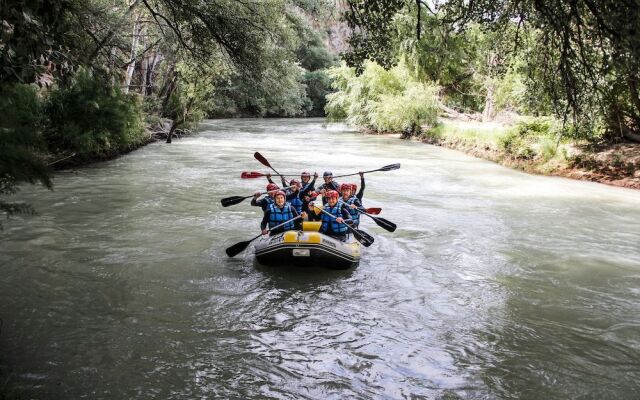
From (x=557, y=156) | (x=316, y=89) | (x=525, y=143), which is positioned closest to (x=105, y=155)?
(x=525, y=143)

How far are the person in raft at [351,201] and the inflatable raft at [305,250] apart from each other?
107 cm

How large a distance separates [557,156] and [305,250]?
11.0 meters

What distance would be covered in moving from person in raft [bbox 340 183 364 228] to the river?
1.89 feet

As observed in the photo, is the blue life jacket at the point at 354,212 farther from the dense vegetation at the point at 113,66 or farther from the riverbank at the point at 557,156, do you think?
the riverbank at the point at 557,156

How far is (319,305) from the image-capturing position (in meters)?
6.16

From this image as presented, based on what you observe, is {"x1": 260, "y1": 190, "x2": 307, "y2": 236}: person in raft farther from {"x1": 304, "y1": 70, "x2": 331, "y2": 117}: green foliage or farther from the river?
{"x1": 304, "y1": 70, "x2": 331, "y2": 117}: green foliage

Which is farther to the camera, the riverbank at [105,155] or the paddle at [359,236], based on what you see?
the riverbank at [105,155]

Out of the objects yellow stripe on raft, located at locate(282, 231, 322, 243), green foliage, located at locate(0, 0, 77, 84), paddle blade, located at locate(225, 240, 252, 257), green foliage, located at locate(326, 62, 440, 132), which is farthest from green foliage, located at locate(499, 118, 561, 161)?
green foliage, located at locate(0, 0, 77, 84)

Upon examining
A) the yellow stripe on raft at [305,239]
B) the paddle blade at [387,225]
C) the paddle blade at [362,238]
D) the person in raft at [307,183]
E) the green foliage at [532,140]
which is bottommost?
the paddle blade at [362,238]

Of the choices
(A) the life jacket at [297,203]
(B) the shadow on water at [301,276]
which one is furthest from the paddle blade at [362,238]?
(A) the life jacket at [297,203]

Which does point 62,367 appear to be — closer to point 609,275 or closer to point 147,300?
point 147,300

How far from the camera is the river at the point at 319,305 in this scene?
4.54 m

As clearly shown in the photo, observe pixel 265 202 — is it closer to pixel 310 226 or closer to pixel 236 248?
pixel 236 248

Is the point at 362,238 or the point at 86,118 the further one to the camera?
the point at 86,118
